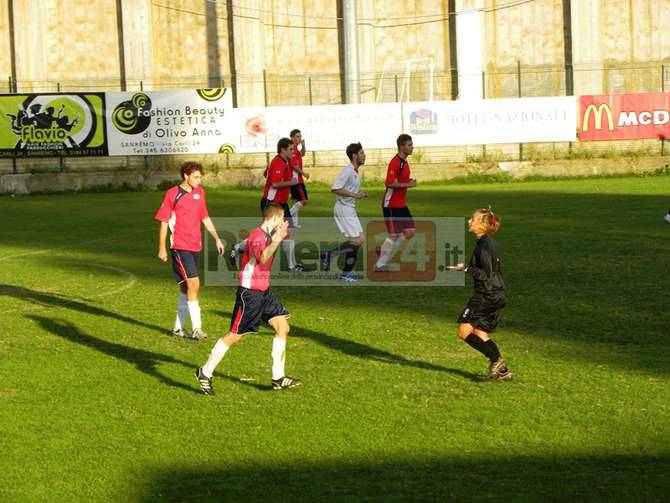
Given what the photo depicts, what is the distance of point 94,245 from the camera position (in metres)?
22.7

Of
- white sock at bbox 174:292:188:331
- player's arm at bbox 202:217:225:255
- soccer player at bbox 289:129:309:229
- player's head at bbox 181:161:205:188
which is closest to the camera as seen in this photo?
player's arm at bbox 202:217:225:255

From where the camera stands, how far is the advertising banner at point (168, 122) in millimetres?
37000

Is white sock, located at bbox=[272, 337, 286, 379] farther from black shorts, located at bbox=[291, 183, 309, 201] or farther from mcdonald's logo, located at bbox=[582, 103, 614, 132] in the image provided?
mcdonald's logo, located at bbox=[582, 103, 614, 132]

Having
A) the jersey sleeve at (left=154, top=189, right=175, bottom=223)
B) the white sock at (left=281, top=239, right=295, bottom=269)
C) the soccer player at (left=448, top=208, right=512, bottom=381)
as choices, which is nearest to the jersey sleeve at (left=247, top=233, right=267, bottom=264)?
the soccer player at (left=448, top=208, right=512, bottom=381)

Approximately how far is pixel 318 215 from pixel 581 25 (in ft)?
63.2

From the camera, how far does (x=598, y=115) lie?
124ft

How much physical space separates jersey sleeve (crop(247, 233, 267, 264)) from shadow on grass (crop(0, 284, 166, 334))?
A: 12.6 ft

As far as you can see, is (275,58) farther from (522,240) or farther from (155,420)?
(155,420)

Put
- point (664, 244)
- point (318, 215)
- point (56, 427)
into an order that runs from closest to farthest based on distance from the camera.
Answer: point (56, 427)
point (664, 244)
point (318, 215)

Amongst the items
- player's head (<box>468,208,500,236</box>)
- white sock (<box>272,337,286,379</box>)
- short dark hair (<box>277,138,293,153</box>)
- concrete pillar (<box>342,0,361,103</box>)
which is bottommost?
white sock (<box>272,337,286,379</box>)

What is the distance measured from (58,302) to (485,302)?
765 cm

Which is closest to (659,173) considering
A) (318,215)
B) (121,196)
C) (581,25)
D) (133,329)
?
(581,25)

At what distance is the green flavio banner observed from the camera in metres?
37.3

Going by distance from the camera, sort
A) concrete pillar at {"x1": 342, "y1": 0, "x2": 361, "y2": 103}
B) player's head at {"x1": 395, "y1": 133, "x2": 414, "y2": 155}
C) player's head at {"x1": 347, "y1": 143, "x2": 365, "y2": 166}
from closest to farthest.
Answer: player's head at {"x1": 347, "y1": 143, "x2": 365, "y2": 166}
player's head at {"x1": 395, "y1": 133, "x2": 414, "y2": 155}
concrete pillar at {"x1": 342, "y1": 0, "x2": 361, "y2": 103}
